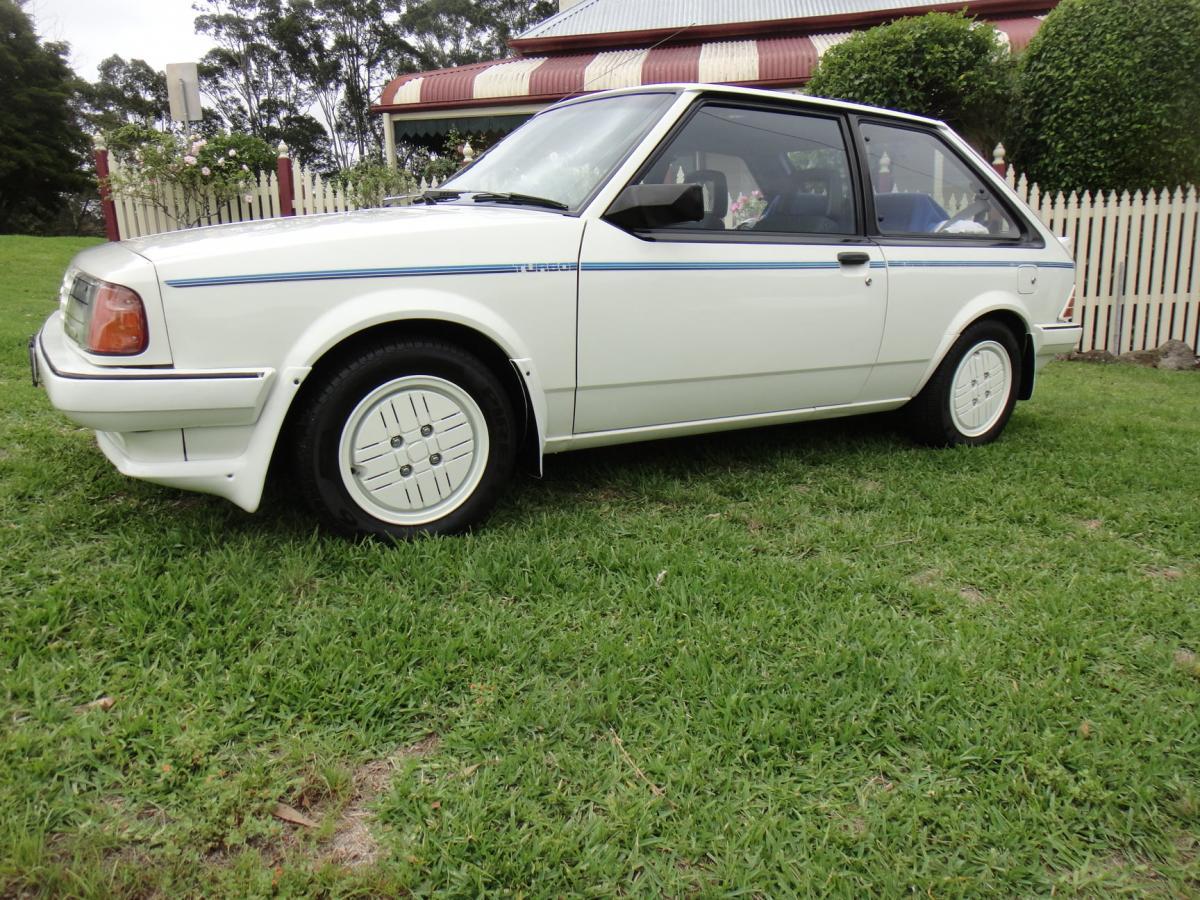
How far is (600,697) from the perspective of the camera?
2.15 m

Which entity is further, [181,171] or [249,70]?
[249,70]

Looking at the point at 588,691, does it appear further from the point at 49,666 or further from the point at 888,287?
the point at 888,287

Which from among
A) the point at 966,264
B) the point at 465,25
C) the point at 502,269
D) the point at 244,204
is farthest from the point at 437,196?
the point at 465,25

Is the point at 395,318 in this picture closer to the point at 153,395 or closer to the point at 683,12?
the point at 153,395

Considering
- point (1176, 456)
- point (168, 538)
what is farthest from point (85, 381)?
point (1176, 456)

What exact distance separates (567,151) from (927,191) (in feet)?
6.21

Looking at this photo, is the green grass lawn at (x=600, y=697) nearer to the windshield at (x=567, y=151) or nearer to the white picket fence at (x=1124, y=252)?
the windshield at (x=567, y=151)

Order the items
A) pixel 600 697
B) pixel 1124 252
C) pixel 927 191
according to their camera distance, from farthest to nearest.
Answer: pixel 1124 252
pixel 927 191
pixel 600 697

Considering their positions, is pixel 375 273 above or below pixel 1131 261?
above

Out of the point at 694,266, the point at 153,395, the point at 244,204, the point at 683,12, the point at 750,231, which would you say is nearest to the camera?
the point at 153,395

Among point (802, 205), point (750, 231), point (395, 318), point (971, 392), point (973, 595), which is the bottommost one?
point (973, 595)

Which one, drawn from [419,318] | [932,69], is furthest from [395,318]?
[932,69]

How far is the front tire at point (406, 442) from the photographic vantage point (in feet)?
8.95

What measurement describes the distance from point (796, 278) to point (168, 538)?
2.53 metres
